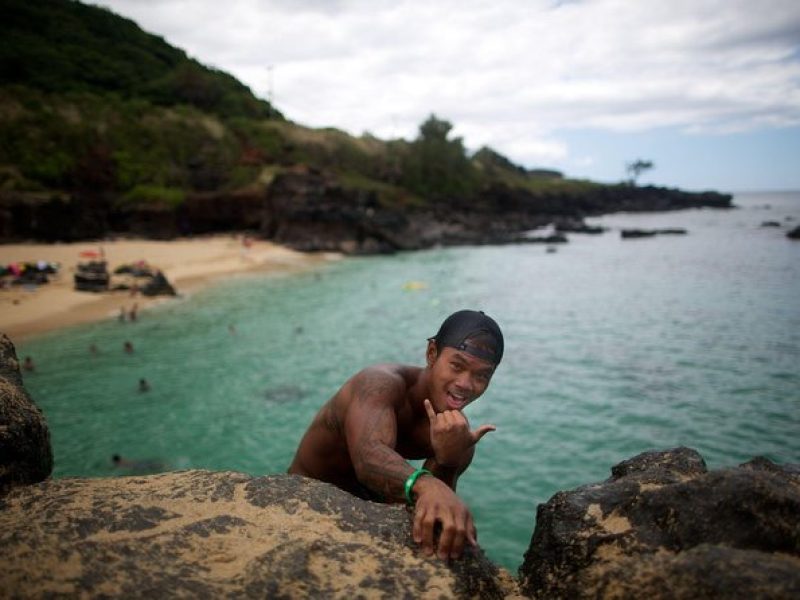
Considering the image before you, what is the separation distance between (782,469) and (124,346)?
52.6 ft

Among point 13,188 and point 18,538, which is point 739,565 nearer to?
point 18,538

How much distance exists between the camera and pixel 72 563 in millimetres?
1794

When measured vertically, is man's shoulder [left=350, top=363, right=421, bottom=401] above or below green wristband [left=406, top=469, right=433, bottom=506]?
above

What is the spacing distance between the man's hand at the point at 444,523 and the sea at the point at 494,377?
5087 mm

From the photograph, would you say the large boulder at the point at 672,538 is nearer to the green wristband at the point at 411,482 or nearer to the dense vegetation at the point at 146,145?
the green wristband at the point at 411,482

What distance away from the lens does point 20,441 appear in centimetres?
253

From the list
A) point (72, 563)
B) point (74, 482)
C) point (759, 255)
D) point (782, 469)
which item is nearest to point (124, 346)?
point (74, 482)

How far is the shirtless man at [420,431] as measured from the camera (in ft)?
7.30

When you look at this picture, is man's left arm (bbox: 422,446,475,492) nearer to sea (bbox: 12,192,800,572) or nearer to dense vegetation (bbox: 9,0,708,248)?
sea (bbox: 12,192,800,572)

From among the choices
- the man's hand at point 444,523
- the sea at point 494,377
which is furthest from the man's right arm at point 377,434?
the sea at point 494,377

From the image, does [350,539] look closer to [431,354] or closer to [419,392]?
[419,392]

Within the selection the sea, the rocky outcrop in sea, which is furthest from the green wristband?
the rocky outcrop in sea

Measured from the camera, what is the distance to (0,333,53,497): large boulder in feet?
8.01

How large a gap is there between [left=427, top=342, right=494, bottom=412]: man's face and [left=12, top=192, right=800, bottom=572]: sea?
454 centimetres
